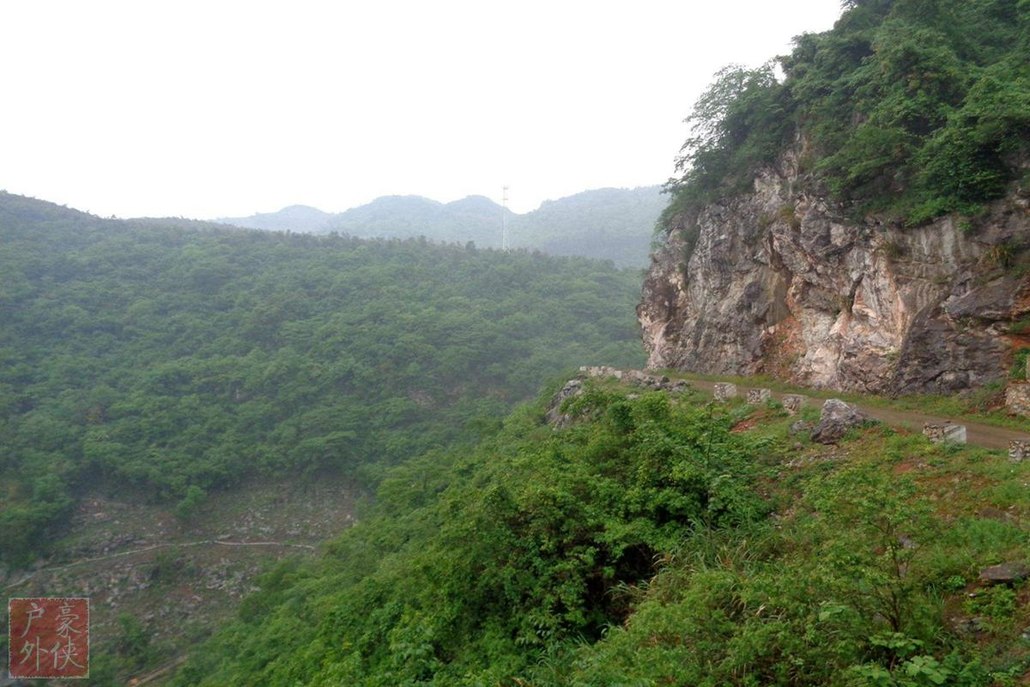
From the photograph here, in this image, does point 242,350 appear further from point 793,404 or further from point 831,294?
point 793,404

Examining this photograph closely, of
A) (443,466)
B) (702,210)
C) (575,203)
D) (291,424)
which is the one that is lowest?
(291,424)

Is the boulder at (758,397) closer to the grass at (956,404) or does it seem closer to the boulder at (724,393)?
the boulder at (724,393)

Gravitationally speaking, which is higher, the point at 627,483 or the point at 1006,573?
the point at 1006,573

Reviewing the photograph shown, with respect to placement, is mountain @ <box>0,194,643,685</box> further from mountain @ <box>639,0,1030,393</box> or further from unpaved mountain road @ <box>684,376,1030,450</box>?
unpaved mountain road @ <box>684,376,1030,450</box>

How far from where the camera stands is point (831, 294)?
52.9 feet

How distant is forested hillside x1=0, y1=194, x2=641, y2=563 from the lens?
31.3 m

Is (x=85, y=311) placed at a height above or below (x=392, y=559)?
above

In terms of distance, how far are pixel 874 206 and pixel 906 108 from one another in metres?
2.26

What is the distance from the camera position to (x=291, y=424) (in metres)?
36.5

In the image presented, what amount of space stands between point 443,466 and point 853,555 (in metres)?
18.8

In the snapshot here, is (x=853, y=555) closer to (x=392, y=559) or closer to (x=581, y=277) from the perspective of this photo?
(x=392, y=559)

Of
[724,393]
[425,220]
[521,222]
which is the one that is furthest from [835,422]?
[425,220]

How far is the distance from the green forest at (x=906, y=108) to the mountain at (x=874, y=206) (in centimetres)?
4

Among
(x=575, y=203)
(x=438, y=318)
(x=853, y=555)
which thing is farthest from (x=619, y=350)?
(x=575, y=203)
